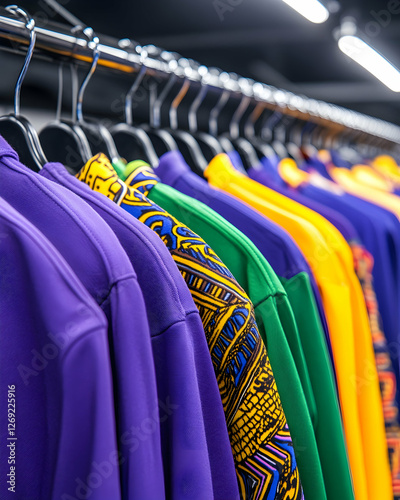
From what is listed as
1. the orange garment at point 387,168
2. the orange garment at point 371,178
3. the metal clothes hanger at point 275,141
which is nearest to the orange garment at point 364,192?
the orange garment at point 371,178

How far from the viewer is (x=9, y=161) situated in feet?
1.70

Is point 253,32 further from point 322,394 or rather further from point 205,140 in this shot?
point 322,394

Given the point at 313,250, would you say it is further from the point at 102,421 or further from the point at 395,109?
the point at 395,109

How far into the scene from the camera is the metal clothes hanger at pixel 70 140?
2.31ft

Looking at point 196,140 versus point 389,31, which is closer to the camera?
point 196,140

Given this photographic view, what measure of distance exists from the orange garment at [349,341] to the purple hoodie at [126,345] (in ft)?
1.11

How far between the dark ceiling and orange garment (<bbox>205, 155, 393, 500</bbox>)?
57 centimetres

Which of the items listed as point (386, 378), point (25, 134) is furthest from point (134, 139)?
point (386, 378)

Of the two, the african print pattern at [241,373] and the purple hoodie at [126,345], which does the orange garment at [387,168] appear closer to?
the african print pattern at [241,373]

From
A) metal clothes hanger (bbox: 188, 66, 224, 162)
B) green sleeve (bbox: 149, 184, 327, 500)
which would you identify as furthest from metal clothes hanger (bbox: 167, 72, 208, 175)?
green sleeve (bbox: 149, 184, 327, 500)

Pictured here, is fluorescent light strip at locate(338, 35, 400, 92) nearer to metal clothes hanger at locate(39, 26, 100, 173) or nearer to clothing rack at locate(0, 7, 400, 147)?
clothing rack at locate(0, 7, 400, 147)

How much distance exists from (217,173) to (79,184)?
0.32 meters

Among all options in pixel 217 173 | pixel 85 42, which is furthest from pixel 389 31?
pixel 85 42

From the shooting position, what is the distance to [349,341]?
0.71 m
